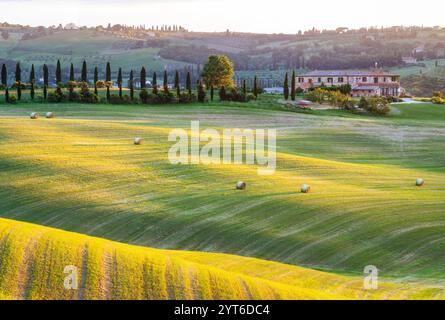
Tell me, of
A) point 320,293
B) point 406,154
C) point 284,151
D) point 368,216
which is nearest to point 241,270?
point 320,293

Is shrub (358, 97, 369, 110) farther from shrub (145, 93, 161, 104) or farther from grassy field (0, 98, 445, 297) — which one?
grassy field (0, 98, 445, 297)

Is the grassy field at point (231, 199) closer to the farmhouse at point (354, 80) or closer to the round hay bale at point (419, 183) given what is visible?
the round hay bale at point (419, 183)

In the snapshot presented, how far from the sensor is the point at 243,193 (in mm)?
42906

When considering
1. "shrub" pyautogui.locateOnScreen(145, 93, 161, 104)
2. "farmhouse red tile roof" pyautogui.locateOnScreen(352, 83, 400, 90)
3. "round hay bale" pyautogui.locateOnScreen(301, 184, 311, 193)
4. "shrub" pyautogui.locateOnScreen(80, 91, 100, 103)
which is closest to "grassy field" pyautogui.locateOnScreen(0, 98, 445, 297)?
"round hay bale" pyautogui.locateOnScreen(301, 184, 311, 193)

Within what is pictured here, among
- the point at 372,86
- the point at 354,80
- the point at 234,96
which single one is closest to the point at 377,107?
the point at 234,96

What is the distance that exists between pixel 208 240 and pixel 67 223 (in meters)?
7.26

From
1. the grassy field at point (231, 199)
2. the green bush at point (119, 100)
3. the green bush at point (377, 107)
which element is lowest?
the grassy field at point (231, 199)

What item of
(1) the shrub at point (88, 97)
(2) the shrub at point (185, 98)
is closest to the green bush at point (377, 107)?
(2) the shrub at point (185, 98)

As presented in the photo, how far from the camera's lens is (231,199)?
137ft

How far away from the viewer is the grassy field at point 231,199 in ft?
114

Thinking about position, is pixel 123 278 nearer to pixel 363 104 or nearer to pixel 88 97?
pixel 88 97

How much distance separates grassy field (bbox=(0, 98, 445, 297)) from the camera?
34.8m

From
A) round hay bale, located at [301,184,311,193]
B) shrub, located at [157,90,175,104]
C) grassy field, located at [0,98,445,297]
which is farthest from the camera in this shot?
shrub, located at [157,90,175,104]
